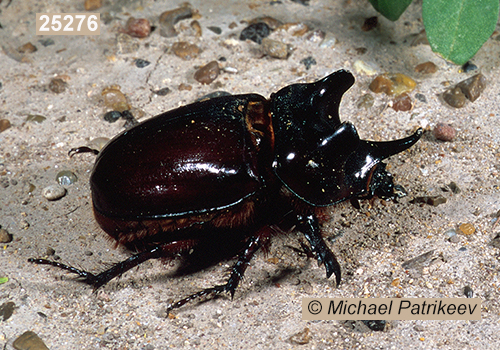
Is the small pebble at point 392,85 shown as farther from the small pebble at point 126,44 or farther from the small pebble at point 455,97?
the small pebble at point 126,44

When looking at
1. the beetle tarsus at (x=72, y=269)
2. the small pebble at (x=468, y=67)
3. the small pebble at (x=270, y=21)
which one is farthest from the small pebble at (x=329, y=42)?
the beetle tarsus at (x=72, y=269)

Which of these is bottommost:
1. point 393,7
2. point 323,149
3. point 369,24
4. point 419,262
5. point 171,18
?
point 171,18

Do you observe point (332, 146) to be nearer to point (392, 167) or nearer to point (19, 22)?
point (392, 167)

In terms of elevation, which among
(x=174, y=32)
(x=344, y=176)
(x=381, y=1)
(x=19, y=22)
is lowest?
(x=19, y=22)

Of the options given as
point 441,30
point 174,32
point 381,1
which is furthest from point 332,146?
point 174,32

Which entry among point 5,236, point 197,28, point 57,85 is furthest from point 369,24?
point 5,236

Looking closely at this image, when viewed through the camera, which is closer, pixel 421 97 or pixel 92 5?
pixel 421 97

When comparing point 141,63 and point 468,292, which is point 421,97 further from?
point 141,63
